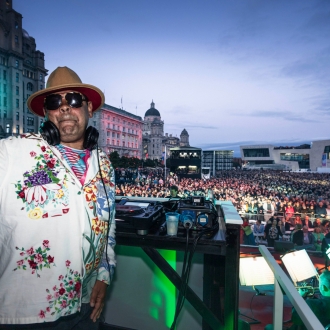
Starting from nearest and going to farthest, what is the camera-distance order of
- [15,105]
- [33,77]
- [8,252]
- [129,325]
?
1. [8,252]
2. [129,325]
3. [15,105]
4. [33,77]

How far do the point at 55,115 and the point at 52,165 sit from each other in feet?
1.26

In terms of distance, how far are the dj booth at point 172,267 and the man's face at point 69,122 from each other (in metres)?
0.67

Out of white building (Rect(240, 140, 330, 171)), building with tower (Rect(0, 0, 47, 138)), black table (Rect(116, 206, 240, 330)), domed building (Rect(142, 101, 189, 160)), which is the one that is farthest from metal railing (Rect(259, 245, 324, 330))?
domed building (Rect(142, 101, 189, 160))

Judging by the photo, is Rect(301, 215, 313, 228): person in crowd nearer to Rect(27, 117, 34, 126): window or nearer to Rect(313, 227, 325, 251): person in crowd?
Rect(313, 227, 325, 251): person in crowd

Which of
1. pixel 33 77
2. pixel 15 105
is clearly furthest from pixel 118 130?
pixel 15 105

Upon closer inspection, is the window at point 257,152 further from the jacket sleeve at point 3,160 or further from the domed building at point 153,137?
the jacket sleeve at point 3,160

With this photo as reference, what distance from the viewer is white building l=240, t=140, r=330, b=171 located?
68.8 meters

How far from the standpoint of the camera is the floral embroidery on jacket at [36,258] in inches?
49.6

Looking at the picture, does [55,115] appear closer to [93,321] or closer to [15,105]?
[93,321]

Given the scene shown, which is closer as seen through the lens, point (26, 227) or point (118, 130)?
point (26, 227)

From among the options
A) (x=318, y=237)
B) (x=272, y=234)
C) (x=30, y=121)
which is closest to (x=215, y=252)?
(x=272, y=234)

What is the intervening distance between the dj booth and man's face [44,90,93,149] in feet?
2.20

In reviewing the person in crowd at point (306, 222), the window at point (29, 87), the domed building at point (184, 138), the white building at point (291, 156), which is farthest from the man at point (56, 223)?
the domed building at point (184, 138)

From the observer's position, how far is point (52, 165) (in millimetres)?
1432
